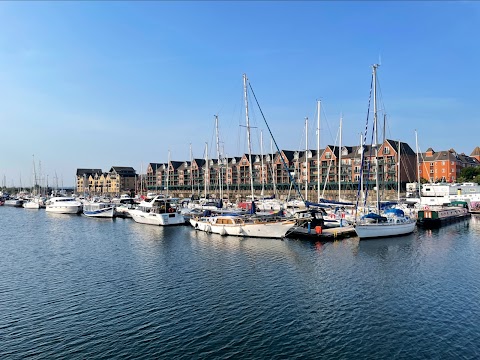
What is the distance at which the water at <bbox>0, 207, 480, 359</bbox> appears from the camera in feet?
59.0

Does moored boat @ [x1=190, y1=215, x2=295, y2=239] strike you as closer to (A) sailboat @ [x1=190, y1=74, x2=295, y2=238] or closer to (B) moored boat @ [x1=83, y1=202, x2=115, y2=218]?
(A) sailboat @ [x1=190, y1=74, x2=295, y2=238]

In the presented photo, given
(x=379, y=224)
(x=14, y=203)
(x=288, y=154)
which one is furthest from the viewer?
(x=14, y=203)

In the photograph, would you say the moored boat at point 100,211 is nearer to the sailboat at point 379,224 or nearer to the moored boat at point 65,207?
the moored boat at point 65,207

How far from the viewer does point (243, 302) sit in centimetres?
2409

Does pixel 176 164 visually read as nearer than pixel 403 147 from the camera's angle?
No

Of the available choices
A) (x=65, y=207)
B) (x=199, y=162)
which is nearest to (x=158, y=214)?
(x=65, y=207)

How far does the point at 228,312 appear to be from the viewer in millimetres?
22359

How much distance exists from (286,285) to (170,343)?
11.8 meters

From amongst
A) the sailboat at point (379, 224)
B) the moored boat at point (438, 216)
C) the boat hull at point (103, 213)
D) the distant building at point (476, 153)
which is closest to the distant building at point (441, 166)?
the distant building at point (476, 153)

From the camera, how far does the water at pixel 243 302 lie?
18.0 m

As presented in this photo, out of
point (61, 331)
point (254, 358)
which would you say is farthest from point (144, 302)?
point (254, 358)

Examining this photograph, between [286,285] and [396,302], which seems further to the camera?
[286,285]

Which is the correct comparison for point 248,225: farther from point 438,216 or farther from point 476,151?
point 476,151

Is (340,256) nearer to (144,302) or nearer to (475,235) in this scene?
(144,302)
